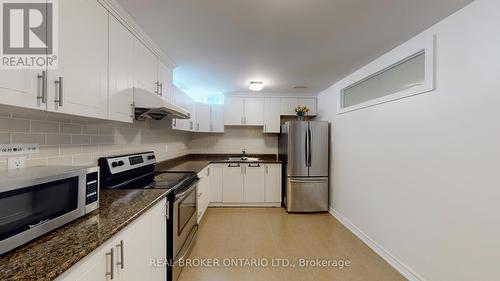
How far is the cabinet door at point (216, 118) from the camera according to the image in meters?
4.70

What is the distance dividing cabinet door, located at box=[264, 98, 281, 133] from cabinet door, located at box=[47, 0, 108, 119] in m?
3.52

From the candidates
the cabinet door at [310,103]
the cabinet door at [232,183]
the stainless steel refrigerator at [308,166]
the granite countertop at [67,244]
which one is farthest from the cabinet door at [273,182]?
the granite countertop at [67,244]

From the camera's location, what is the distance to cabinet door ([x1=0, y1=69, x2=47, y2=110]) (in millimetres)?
877

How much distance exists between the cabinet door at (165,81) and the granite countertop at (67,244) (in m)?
1.48

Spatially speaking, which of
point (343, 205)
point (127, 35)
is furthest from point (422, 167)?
point (127, 35)

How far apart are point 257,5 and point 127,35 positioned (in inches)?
41.5

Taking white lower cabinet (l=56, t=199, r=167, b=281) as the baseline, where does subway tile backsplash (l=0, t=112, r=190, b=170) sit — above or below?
above

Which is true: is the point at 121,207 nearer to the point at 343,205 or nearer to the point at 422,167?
the point at 422,167

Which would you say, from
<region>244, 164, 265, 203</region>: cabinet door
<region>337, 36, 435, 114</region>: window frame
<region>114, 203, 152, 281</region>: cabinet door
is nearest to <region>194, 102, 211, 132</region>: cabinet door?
<region>244, 164, 265, 203</region>: cabinet door

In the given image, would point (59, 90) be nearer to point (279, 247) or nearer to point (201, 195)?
point (201, 195)

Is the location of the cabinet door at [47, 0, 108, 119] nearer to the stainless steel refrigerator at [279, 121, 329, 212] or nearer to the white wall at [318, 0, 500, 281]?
the white wall at [318, 0, 500, 281]

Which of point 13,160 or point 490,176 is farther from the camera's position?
point 490,176

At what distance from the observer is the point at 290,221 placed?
146 inches

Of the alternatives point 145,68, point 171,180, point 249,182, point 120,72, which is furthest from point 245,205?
point 120,72
